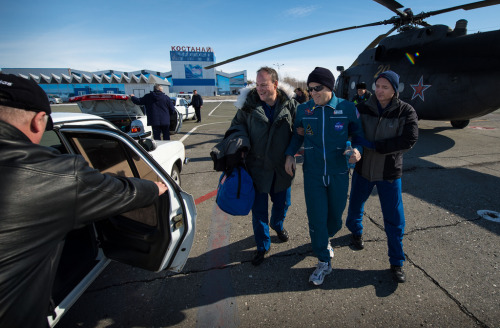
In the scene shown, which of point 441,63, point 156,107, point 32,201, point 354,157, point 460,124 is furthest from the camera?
point 460,124

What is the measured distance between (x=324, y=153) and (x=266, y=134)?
1.98 feet

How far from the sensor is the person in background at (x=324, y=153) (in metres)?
2.25

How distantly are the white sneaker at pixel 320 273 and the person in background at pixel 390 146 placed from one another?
66cm

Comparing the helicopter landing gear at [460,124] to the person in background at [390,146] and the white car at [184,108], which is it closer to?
the person in background at [390,146]

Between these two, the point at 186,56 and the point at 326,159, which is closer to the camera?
the point at 326,159

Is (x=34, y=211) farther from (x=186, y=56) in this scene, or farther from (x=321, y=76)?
(x=186, y=56)

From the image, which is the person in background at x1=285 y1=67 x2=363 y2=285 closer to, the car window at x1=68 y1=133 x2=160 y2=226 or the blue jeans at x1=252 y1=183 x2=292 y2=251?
the blue jeans at x1=252 y1=183 x2=292 y2=251

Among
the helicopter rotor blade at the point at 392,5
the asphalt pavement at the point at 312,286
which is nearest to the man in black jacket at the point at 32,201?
the asphalt pavement at the point at 312,286

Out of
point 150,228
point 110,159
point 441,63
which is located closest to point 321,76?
point 150,228

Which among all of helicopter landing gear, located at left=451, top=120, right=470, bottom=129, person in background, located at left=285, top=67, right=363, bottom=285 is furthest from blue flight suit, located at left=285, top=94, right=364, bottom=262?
helicopter landing gear, located at left=451, top=120, right=470, bottom=129

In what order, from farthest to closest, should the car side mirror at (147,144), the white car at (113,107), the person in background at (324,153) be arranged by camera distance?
the white car at (113,107), the car side mirror at (147,144), the person in background at (324,153)

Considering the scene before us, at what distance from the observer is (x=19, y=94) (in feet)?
3.32

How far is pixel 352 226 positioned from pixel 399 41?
701 centimetres


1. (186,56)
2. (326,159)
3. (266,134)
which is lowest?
(326,159)
